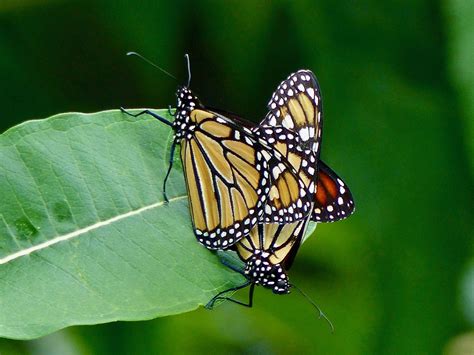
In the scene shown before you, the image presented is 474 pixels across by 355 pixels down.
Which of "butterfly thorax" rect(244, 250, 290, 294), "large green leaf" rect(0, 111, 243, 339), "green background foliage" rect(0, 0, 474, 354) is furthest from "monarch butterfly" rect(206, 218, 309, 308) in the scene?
"green background foliage" rect(0, 0, 474, 354)

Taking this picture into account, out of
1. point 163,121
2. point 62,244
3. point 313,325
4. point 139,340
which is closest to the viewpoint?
point 62,244

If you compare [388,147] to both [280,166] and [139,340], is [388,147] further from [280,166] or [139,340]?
[139,340]

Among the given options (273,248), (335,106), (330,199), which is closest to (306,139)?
(330,199)

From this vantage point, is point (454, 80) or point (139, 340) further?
point (139, 340)

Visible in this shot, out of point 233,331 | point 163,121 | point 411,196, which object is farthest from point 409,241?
point 163,121

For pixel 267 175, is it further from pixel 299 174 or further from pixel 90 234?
pixel 90 234

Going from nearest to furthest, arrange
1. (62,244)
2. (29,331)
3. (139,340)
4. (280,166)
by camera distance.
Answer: (29,331), (62,244), (280,166), (139,340)

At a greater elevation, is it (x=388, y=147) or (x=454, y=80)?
(x=454, y=80)
